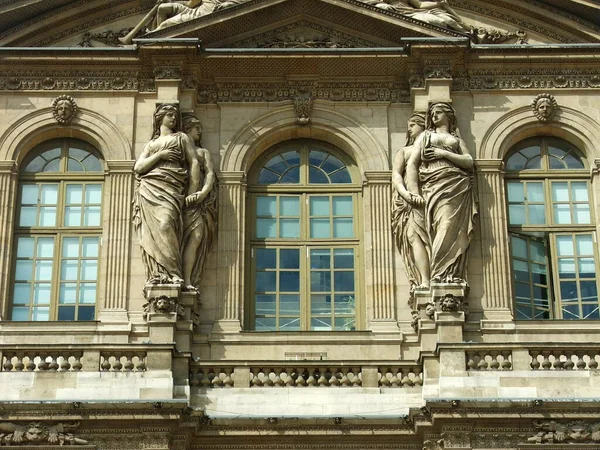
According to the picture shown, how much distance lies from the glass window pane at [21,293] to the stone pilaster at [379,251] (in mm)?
5298

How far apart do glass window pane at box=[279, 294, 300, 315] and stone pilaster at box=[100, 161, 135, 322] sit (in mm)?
2434

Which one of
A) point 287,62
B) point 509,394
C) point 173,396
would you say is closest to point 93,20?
point 287,62

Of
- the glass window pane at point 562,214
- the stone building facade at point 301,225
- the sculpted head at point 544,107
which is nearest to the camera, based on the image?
the stone building facade at point 301,225

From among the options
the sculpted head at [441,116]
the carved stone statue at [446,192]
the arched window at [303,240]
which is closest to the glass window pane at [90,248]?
the arched window at [303,240]

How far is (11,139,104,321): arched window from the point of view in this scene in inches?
1083

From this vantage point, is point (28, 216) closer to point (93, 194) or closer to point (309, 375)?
point (93, 194)

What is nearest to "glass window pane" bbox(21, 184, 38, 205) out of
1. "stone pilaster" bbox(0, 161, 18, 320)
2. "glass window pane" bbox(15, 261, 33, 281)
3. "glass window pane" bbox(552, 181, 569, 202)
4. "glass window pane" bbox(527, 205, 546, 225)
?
"stone pilaster" bbox(0, 161, 18, 320)

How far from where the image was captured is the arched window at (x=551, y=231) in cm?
2756

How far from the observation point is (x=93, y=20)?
29.7m

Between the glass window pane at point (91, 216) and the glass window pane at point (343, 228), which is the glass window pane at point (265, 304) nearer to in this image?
the glass window pane at point (343, 228)

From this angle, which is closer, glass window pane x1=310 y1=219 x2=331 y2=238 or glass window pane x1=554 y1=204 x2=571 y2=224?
glass window pane x1=310 y1=219 x2=331 y2=238

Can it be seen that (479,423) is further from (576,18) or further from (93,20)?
(93,20)

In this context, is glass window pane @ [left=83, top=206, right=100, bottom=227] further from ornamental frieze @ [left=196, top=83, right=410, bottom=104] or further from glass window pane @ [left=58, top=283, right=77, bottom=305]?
ornamental frieze @ [left=196, top=83, right=410, bottom=104]

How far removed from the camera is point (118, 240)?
27500mm
